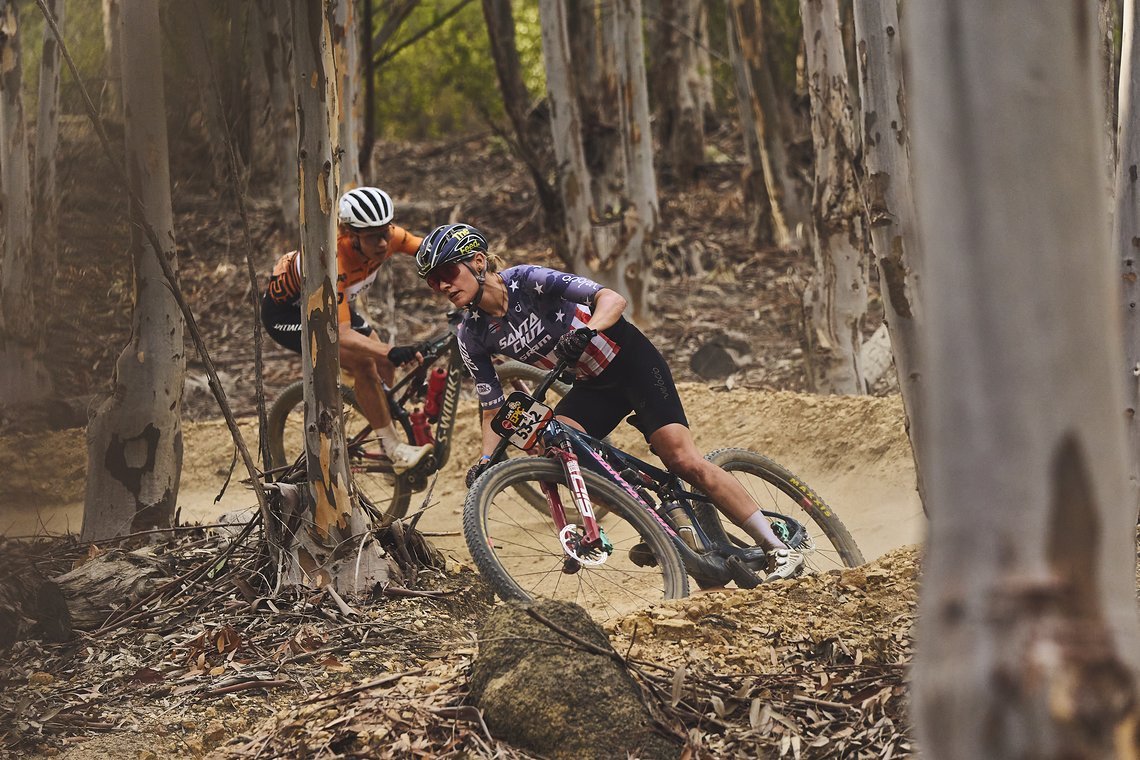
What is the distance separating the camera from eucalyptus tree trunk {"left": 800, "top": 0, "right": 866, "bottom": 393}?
34.8 feet

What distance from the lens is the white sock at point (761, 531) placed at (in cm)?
632

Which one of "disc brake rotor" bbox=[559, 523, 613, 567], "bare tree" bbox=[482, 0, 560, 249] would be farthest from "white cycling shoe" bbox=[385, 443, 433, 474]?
"bare tree" bbox=[482, 0, 560, 249]

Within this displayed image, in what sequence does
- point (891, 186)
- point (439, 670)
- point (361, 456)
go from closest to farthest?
point (439, 670)
point (891, 186)
point (361, 456)

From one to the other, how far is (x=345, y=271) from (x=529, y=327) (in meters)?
2.28

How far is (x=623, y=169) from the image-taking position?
14.5 metres

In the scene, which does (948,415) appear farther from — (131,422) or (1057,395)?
(131,422)

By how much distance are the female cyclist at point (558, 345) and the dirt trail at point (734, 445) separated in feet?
5.49

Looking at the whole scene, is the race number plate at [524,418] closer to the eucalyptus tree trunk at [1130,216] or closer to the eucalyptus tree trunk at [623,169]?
the eucalyptus tree trunk at [1130,216]

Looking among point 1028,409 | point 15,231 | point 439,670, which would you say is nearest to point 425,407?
point 439,670

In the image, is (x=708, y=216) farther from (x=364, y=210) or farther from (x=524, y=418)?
(x=524, y=418)

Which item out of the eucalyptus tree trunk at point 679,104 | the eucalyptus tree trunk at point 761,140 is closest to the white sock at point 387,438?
the eucalyptus tree trunk at point 761,140

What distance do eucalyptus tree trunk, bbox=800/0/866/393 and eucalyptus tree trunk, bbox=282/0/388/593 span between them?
5.84 metres

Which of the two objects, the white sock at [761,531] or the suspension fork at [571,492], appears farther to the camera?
the white sock at [761,531]

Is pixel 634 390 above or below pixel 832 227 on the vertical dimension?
below
